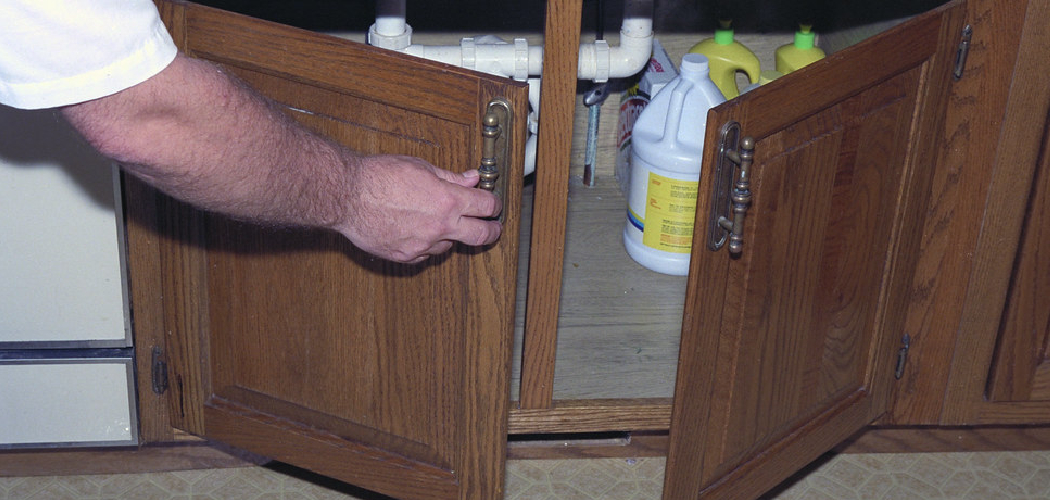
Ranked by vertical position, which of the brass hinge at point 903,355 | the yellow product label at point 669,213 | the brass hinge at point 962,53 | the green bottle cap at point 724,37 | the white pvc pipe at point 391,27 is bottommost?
the brass hinge at point 903,355

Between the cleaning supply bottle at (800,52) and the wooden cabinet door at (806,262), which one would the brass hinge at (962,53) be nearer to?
the wooden cabinet door at (806,262)

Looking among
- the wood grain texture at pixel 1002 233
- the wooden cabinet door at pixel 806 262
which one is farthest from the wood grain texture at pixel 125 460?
the wood grain texture at pixel 1002 233

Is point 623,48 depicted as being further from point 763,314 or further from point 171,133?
point 171,133

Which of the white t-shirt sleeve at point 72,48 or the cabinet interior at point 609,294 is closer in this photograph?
the white t-shirt sleeve at point 72,48

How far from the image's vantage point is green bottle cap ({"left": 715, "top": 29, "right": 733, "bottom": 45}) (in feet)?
5.85

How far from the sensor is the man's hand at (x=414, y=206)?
3.61 ft

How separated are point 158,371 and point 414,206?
0.52 metres

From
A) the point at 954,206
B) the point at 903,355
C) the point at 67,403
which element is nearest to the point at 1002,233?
the point at 954,206

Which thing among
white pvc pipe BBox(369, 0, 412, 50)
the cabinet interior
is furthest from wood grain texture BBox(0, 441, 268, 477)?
white pvc pipe BBox(369, 0, 412, 50)

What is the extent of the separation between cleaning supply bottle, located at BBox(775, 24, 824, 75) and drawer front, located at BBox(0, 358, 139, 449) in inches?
40.7

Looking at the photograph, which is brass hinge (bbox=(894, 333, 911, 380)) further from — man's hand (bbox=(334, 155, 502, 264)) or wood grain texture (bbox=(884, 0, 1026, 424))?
man's hand (bbox=(334, 155, 502, 264))

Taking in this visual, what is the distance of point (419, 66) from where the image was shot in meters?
1.08

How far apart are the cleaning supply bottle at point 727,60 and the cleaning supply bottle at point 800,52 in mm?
44

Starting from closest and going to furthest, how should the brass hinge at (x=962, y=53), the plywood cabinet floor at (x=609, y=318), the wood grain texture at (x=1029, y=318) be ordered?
the brass hinge at (x=962, y=53), the wood grain texture at (x=1029, y=318), the plywood cabinet floor at (x=609, y=318)
